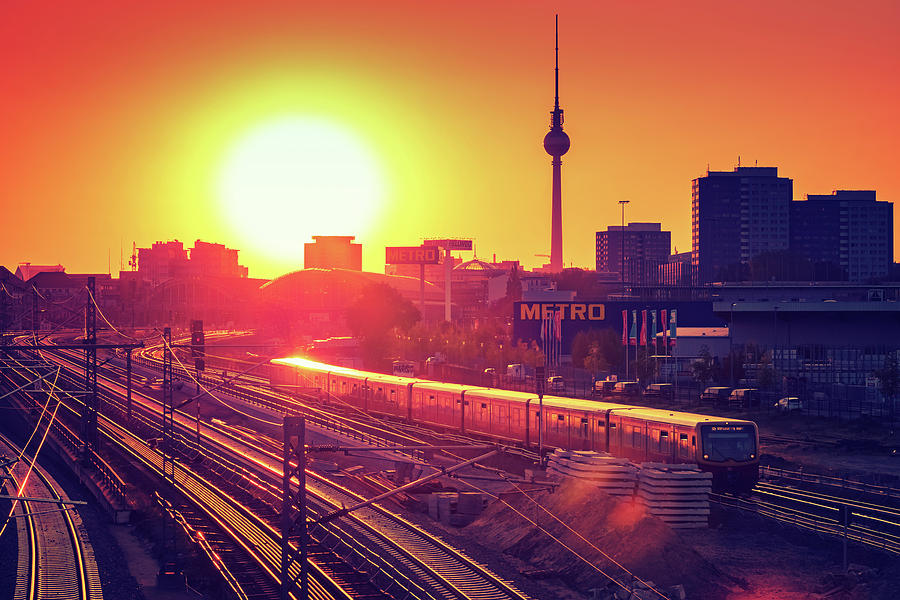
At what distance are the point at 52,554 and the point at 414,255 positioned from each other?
142353mm

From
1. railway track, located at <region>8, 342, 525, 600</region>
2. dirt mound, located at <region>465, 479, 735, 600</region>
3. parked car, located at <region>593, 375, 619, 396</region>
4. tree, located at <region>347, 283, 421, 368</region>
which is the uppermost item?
tree, located at <region>347, 283, 421, 368</region>

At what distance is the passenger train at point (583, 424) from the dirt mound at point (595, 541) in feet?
14.7

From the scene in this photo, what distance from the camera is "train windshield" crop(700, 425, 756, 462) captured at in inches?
1305

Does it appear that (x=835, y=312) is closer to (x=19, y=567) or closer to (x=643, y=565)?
(x=643, y=565)

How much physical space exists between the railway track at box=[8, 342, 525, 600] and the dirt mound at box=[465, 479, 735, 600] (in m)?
2.28

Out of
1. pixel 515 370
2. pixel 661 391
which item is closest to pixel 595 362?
pixel 515 370

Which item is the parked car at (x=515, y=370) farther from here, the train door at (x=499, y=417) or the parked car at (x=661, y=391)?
the train door at (x=499, y=417)

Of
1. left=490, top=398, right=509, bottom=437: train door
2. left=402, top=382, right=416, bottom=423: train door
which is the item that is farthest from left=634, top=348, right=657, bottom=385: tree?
left=490, top=398, right=509, bottom=437: train door

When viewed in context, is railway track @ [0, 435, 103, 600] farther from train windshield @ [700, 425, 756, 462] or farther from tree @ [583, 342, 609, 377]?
tree @ [583, 342, 609, 377]

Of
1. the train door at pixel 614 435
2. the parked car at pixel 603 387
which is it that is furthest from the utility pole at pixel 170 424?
the parked car at pixel 603 387

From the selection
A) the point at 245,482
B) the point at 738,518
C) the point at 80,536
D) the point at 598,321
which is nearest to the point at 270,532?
the point at 80,536

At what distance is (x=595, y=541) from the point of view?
2805 centimetres

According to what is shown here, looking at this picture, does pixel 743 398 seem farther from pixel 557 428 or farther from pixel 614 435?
pixel 614 435

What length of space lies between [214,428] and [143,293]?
128 m
